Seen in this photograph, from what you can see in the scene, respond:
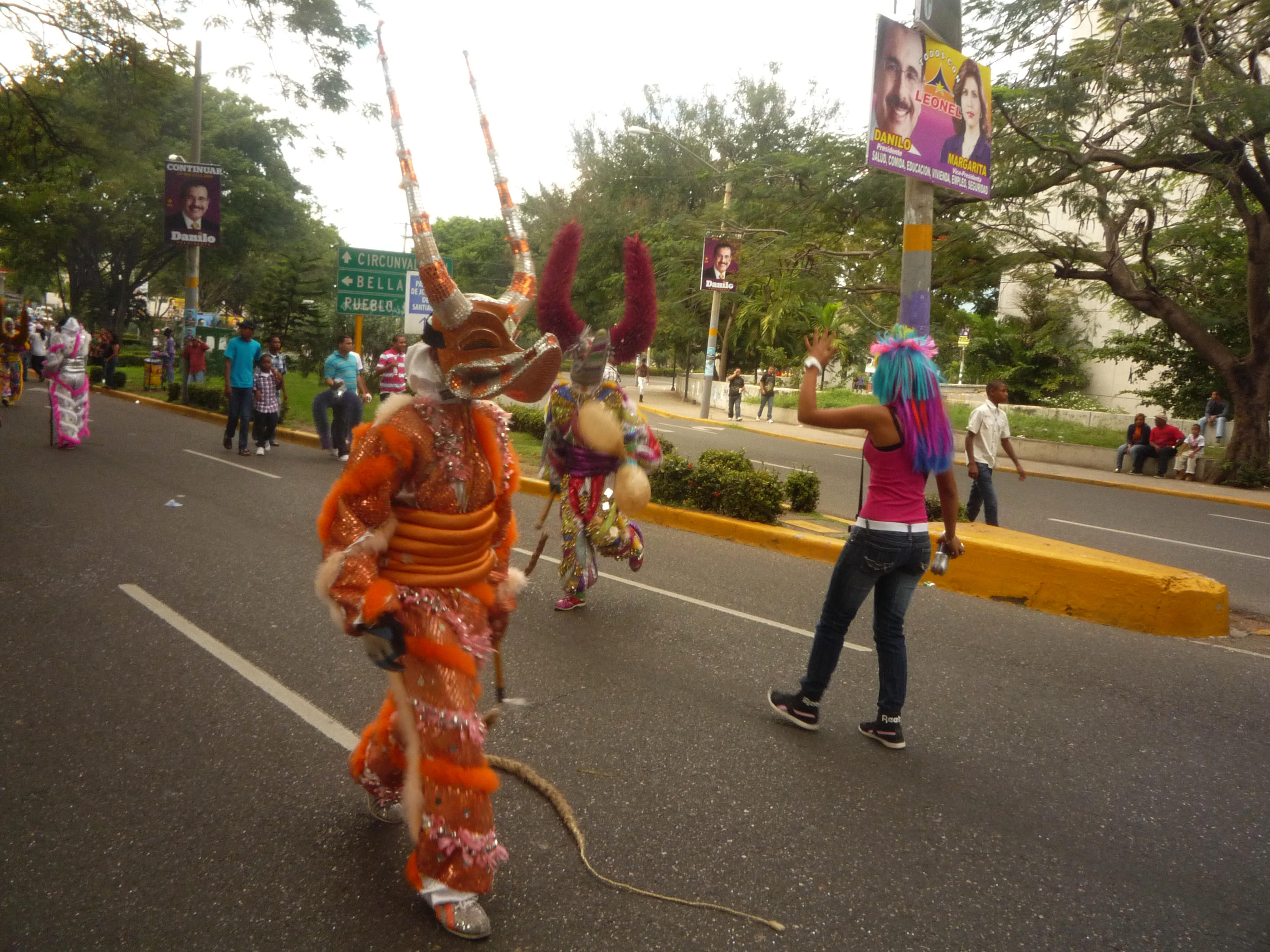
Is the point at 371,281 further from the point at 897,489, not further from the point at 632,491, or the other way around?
the point at 897,489

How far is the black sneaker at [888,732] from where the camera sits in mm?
4316

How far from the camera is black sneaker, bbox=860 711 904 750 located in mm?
4316

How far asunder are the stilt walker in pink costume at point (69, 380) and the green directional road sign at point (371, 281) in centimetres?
391

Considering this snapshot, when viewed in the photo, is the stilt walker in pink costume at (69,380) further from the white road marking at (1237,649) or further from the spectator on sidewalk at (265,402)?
the white road marking at (1237,649)

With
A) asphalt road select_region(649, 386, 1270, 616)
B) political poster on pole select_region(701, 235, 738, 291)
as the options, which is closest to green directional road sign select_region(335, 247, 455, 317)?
asphalt road select_region(649, 386, 1270, 616)

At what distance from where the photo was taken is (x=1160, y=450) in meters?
19.1

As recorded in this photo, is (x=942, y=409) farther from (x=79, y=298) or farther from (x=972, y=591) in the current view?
(x=79, y=298)

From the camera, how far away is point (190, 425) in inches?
687

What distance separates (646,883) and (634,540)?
10.8 feet

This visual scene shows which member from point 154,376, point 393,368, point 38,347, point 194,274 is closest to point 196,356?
point 194,274

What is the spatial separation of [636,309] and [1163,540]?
339 inches

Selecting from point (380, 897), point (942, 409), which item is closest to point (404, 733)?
point (380, 897)

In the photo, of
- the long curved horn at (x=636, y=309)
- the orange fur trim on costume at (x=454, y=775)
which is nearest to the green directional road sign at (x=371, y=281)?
the long curved horn at (x=636, y=309)

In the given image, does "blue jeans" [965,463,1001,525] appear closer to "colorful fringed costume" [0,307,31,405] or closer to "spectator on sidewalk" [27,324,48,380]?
"colorful fringed costume" [0,307,31,405]
